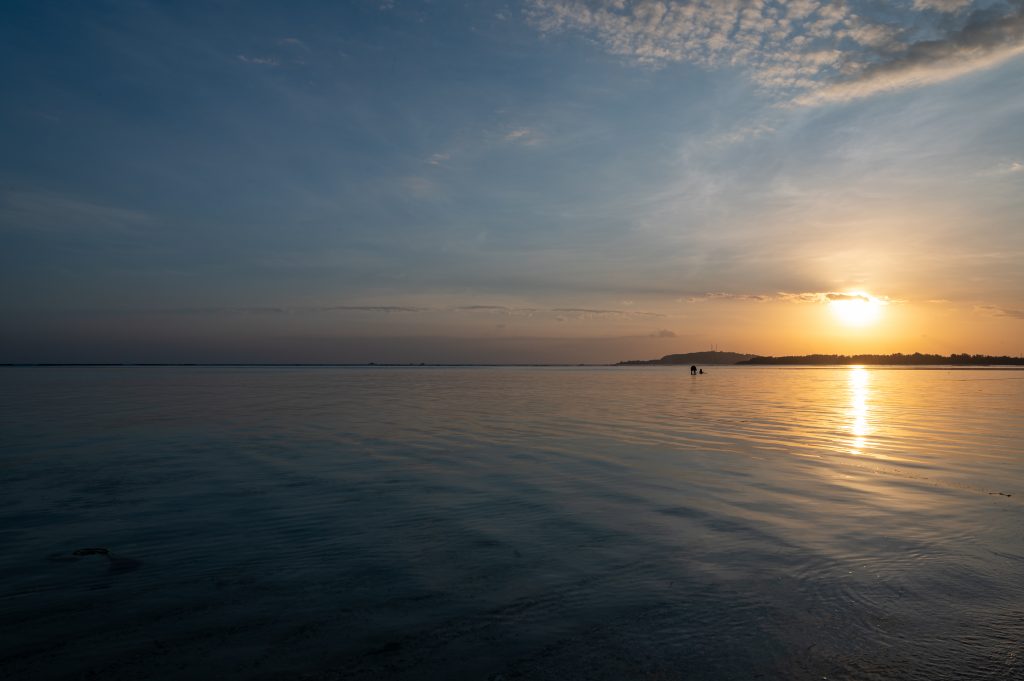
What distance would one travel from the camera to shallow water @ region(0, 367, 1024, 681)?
20.2 ft

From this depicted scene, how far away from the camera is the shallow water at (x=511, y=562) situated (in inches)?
243

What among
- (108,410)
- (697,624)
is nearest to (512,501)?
(697,624)

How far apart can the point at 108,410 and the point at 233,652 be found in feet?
116

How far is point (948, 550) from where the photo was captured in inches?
377

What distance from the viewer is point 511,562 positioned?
9.19 metres

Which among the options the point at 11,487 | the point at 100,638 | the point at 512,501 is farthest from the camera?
the point at 11,487

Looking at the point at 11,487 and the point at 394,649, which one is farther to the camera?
the point at 11,487

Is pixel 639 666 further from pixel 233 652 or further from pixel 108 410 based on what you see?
pixel 108 410

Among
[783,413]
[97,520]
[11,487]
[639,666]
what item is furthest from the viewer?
[783,413]

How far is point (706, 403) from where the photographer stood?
141 ft

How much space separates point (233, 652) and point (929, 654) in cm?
702

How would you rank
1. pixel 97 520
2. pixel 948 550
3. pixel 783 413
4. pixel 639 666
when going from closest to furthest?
1. pixel 639 666
2. pixel 948 550
3. pixel 97 520
4. pixel 783 413

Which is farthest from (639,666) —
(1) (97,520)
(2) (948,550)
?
(1) (97,520)

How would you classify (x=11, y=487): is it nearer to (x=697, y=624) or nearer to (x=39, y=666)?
(x=39, y=666)
